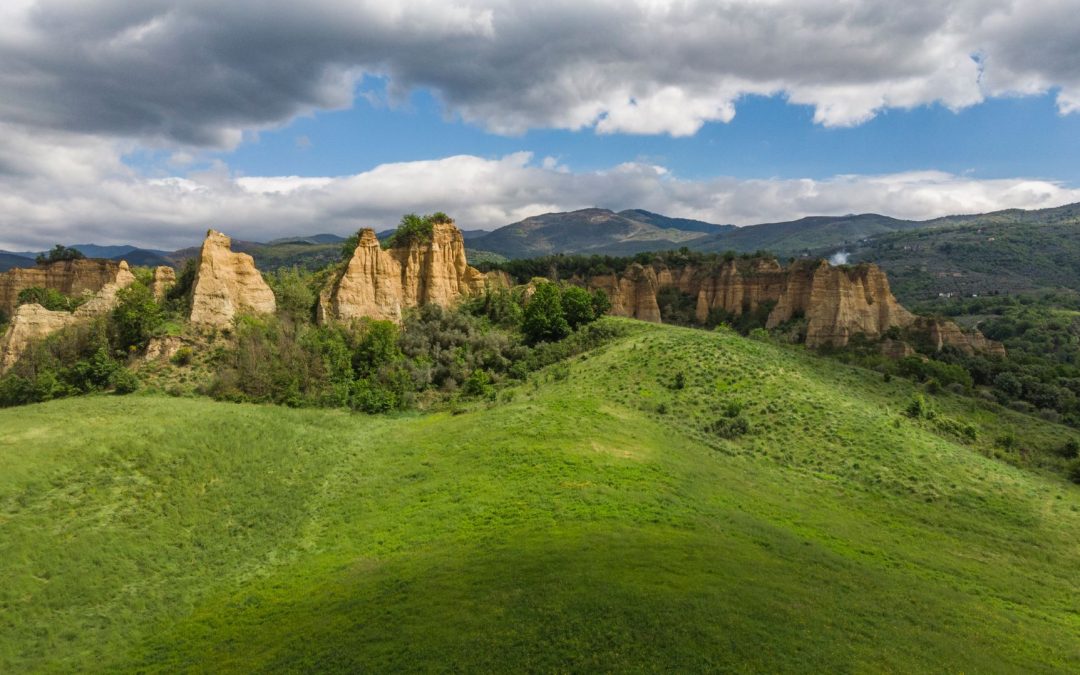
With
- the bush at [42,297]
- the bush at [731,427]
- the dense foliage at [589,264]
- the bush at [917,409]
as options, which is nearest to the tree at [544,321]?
the bush at [731,427]

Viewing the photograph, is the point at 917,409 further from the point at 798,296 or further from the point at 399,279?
the point at 399,279

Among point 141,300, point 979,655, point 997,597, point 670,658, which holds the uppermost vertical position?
point 141,300

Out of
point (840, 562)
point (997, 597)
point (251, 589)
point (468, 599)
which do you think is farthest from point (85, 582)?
point (997, 597)

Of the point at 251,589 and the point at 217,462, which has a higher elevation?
the point at 217,462

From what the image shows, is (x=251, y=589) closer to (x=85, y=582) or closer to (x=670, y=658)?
(x=85, y=582)

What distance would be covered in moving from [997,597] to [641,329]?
4249cm

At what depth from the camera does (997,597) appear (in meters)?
20.6

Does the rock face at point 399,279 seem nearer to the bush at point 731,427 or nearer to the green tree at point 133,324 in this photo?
the green tree at point 133,324

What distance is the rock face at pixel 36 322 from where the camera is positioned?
134 feet

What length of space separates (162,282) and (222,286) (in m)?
8.20

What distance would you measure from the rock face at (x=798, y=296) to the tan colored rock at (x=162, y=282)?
2403 inches

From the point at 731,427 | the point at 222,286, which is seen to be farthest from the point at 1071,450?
the point at 222,286

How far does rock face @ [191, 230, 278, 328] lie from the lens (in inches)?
1826

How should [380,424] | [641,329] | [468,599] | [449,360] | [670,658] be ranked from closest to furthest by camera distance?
[670,658] < [468,599] < [380,424] < [449,360] < [641,329]
